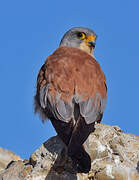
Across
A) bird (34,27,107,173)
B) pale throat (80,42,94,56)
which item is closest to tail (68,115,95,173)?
bird (34,27,107,173)

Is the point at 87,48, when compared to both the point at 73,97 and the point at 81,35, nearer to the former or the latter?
the point at 81,35

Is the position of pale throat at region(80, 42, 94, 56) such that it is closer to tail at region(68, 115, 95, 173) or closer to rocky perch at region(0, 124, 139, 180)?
rocky perch at region(0, 124, 139, 180)

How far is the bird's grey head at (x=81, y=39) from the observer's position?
22.7ft

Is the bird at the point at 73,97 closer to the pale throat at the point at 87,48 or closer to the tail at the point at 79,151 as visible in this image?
the tail at the point at 79,151

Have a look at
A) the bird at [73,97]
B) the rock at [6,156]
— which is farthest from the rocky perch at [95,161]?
the rock at [6,156]

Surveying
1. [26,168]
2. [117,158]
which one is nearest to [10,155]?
[26,168]

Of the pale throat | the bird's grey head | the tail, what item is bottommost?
the tail

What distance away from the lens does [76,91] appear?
5188 millimetres

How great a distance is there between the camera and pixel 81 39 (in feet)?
23.1

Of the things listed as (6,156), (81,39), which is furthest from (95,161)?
Result: (81,39)

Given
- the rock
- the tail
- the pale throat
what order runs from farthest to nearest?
the pale throat, the rock, the tail

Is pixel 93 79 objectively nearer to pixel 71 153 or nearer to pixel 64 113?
pixel 64 113

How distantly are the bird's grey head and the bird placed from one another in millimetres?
531

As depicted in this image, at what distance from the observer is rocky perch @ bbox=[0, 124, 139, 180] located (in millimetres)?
4746
